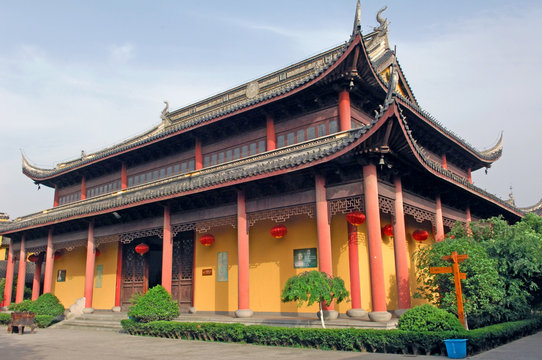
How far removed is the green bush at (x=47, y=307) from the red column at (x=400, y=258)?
14976 millimetres

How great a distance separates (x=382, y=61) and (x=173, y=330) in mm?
12924

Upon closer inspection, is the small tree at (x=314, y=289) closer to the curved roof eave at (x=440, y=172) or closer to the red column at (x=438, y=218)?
the curved roof eave at (x=440, y=172)

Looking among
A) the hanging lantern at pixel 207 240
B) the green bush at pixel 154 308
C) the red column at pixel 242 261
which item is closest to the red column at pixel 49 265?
the green bush at pixel 154 308

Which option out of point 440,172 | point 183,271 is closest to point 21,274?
point 183,271

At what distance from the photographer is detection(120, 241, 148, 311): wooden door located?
68.2 feet

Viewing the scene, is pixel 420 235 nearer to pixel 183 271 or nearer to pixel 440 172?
pixel 440 172

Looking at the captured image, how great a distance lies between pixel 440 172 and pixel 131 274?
14725mm

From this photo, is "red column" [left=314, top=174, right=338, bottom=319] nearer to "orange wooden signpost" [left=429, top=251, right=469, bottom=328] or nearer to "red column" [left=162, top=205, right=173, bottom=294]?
"orange wooden signpost" [left=429, top=251, right=469, bottom=328]

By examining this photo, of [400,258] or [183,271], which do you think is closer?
[400,258]

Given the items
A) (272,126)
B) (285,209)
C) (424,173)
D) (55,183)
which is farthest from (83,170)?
(424,173)

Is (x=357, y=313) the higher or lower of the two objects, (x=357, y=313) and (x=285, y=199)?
the lower

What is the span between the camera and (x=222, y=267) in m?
17.5

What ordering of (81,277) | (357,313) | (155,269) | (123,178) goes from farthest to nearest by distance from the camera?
(81,277), (123,178), (155,269), (357,313)

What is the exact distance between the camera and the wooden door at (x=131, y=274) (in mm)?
20781
